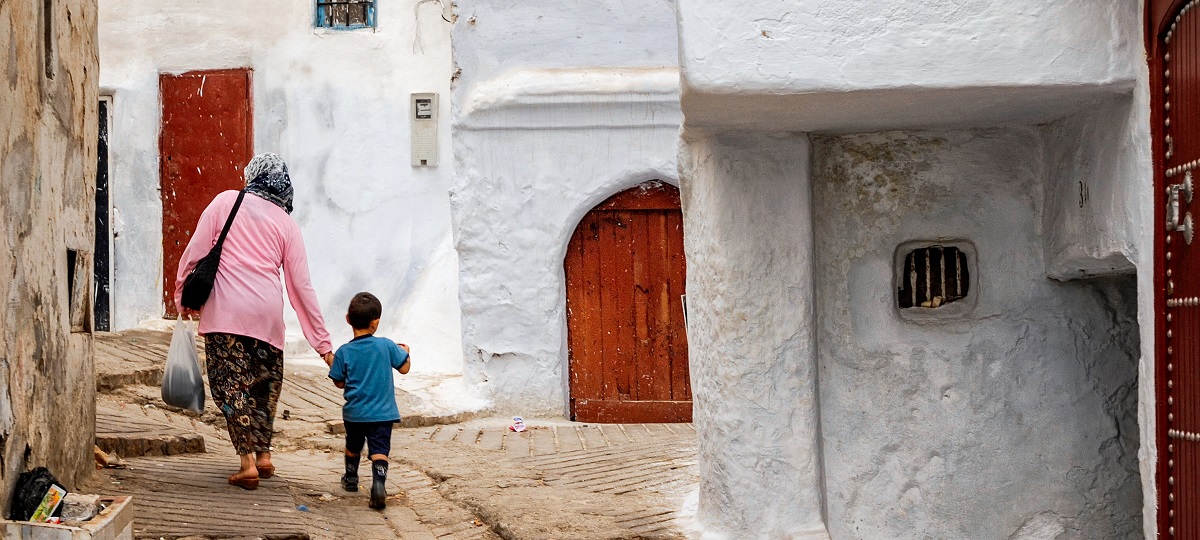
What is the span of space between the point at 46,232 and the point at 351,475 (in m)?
1.87

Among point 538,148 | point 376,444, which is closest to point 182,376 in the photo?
point 376,444

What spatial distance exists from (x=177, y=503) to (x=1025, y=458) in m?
3.16

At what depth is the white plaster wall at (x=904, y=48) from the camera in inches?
146

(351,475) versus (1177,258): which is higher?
(1177,258)

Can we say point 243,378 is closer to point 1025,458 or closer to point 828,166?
point 828,166

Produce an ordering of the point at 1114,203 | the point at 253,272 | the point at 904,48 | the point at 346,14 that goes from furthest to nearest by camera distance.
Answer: the point at 346,14 < the point at 253,272 < the point at 1114,203 < the point at 904,48

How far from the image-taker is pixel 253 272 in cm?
511

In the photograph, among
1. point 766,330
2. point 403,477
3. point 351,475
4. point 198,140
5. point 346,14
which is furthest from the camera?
point 346,14

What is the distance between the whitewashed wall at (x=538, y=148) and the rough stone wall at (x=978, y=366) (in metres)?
4.48

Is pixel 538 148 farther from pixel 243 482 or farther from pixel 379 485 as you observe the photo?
pixel 243 482

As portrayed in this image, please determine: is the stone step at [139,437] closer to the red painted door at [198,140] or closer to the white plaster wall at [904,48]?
the white plaster wall at [904,48]

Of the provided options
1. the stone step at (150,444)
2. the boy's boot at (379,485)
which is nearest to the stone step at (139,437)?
the stone step at (150,444)

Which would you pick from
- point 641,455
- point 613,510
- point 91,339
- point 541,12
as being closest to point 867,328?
point 613,510

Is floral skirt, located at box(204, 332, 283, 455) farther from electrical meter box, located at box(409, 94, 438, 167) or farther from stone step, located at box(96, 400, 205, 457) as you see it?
electrical meter box, located at box(409, 94, 438, 167)
